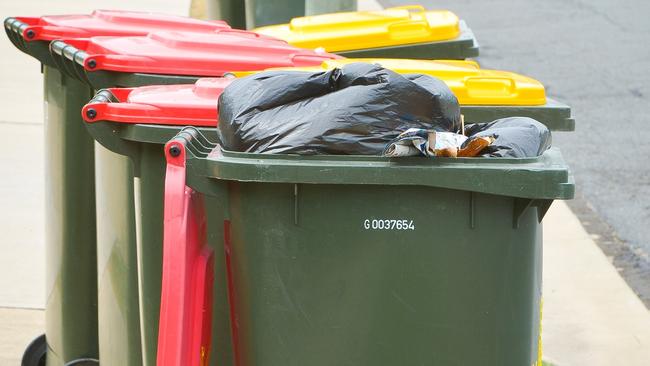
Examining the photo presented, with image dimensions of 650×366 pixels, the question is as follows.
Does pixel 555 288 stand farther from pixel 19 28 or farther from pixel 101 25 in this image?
pixel 19 28

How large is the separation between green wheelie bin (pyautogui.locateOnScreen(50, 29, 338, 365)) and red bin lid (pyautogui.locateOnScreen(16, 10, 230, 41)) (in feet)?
1.04

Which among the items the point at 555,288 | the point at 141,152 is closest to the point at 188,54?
the point at 141,152

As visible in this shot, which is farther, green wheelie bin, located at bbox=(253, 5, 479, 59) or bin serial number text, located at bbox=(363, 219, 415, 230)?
green wheelie bin, located at bbox=(253, 5, 479, 59)

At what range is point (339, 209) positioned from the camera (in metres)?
2.78

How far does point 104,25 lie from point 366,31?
1242 millimetres

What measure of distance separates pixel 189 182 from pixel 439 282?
2.19 feet

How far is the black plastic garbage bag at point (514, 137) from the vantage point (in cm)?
287

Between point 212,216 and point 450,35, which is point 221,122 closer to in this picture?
point 212,216

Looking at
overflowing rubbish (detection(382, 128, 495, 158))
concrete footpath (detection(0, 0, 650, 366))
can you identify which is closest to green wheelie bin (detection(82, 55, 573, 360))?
overflowing rubbish (detection(382, 128, 495, 158))

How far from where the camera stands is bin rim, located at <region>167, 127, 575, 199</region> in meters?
2.72

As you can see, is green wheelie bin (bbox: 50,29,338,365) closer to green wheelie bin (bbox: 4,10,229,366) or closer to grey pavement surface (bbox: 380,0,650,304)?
green wheelie bin (bbox: 4,10,229,366)

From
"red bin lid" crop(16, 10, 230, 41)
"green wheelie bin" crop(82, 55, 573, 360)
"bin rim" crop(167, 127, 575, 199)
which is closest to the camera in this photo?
"bin rim" crop(167, 127, 575, 199)

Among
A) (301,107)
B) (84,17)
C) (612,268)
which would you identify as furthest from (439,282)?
(612,268)

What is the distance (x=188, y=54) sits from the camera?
12.9ft
